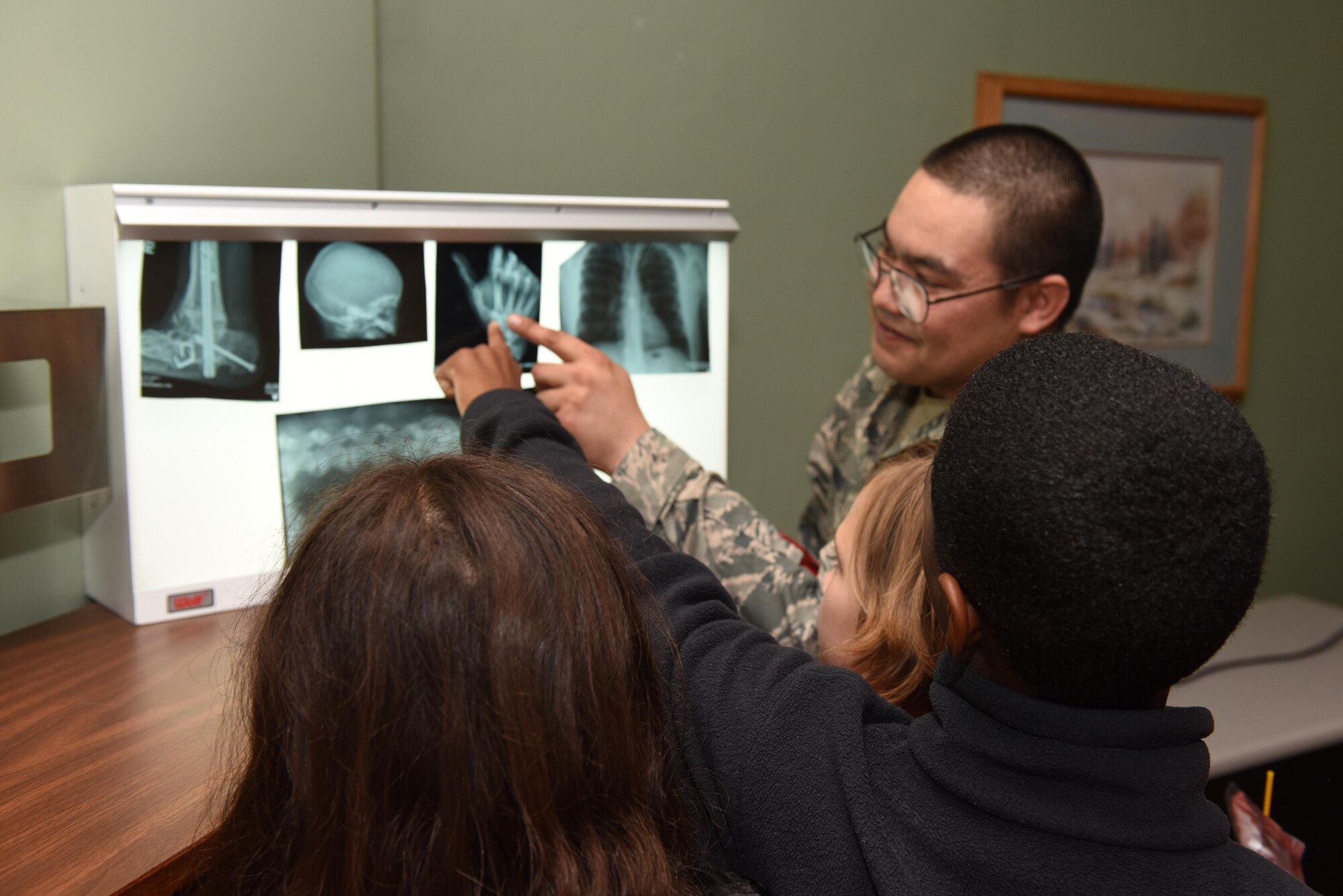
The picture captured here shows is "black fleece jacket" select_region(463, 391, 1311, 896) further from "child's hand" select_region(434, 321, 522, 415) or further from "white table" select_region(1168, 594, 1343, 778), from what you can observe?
"white table" select_region(1168, 594, 1343, 778)

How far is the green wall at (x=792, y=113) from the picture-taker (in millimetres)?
1372

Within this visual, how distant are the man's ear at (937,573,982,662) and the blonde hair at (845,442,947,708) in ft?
0.73

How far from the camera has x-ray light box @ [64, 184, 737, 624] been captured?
0.94m

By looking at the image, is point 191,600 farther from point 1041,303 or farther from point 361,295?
point 1041,303

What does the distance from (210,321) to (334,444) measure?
168mm

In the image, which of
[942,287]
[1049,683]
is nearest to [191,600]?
[1049,683]

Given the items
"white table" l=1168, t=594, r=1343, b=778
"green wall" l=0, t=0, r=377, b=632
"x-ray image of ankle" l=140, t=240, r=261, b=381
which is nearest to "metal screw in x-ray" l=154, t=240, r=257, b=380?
"x-ray image of ankle" l=140, t=240, r=261, b=381

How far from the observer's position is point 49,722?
778 mm

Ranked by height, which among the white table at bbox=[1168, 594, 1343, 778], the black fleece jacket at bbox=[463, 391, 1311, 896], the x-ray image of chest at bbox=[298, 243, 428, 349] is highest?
the x-ray image of chest at bbox=[298, 243, 428, 349]

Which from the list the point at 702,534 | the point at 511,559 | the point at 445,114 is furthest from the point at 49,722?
the point at 445,114

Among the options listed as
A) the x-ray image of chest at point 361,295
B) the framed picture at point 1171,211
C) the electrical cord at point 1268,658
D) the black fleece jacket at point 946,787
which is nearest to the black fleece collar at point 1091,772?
the black fleece jacket at point 946,787

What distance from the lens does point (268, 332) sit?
990mm

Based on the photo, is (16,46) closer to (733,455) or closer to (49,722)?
(49,722)

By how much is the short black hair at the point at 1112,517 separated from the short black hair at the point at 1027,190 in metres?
0.71
